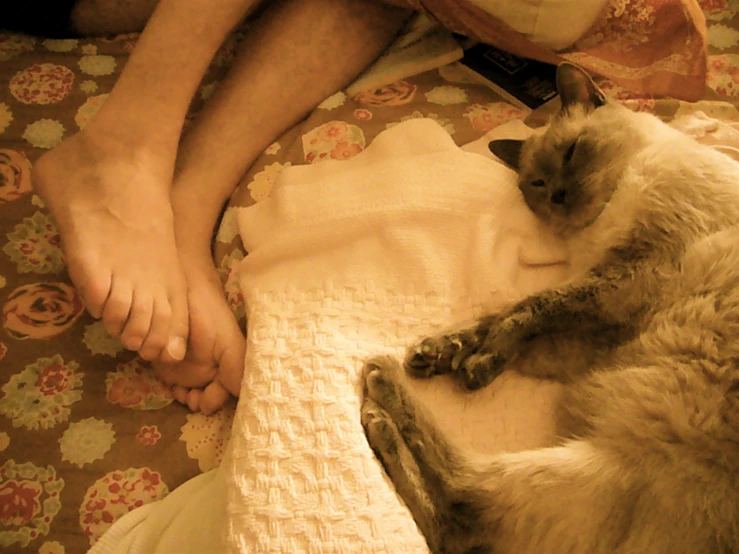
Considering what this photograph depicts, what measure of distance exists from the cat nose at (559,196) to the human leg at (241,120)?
1.97ft

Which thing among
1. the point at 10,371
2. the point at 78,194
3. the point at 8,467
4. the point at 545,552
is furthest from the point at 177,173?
the point at 545,552

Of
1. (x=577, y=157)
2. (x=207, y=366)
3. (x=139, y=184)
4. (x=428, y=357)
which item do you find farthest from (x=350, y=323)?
(x=577, y=157)

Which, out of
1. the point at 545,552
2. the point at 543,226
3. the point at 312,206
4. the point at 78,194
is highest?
the point at 78,194

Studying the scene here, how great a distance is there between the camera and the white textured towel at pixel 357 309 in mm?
909

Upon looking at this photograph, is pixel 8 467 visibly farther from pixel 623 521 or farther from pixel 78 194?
pixel 623 521

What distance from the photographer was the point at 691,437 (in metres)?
0.89

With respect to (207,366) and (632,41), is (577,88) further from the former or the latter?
(207,366)

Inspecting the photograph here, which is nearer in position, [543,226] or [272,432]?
[272,432]

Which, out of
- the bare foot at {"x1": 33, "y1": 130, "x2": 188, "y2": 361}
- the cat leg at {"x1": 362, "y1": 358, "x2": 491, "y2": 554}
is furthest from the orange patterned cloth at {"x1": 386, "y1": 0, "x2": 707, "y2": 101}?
the cat leg at {"x1": 362, "y1": 358, "x2": 491, "y2": 554}

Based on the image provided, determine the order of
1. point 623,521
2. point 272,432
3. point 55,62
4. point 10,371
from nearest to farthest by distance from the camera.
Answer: point 623,521
point 272,432
point 10,371
point 55,62

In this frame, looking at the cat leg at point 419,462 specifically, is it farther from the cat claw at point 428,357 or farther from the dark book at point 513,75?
the dark book at point 513,75

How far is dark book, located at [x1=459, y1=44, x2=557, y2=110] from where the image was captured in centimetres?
158

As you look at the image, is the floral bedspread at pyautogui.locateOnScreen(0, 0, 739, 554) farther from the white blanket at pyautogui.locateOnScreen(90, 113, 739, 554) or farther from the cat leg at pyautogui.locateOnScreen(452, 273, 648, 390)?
the cat leg at pyautogui.locateOnScreen(452, 273, 648, 390)

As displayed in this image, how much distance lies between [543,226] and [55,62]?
1.27 meters
